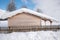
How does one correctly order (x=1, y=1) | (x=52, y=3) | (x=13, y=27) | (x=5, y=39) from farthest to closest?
(x=52, y=3), (x=1, y=1), (x=13, y=27), (x=5, y=39)

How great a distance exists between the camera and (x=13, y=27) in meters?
11.6

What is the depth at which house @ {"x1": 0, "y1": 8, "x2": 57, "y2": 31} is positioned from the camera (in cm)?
1175

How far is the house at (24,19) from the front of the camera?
11750 mm

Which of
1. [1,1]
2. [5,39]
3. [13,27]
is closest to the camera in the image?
[5,39]

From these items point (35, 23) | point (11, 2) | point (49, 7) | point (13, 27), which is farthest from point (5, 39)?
point (49, 7)

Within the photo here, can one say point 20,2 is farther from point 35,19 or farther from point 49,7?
point 35,19

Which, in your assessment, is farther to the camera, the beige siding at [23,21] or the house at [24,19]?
the beige siding at [23,21]

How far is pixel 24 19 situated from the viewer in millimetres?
11953

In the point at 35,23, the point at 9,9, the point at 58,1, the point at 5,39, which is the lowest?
the point at 5,39

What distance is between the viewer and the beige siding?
468 inches

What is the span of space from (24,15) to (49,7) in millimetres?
18600

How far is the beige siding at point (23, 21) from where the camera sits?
11.9m

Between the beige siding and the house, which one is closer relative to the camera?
the house

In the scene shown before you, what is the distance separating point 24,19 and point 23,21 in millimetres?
196
